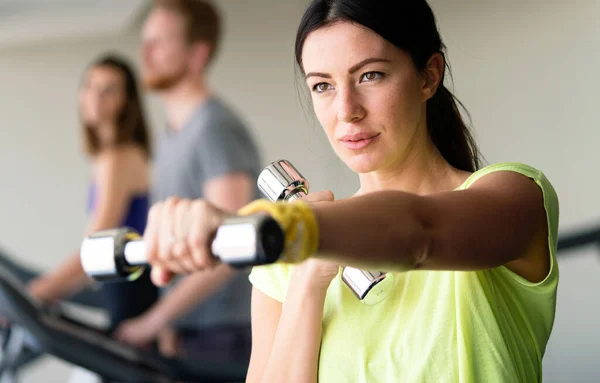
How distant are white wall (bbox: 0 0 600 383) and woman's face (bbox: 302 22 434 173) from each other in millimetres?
1722

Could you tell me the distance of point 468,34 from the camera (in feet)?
11.0

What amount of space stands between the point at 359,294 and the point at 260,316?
21cm

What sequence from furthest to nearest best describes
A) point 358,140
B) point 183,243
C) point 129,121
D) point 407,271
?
point 129,121, point 358,140, point 407,271, point 183,243

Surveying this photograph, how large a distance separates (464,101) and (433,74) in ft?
8.67

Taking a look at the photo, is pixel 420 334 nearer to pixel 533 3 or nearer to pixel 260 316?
pixel 260 316

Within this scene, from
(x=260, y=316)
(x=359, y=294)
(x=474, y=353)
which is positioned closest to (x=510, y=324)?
(x=474, y=353)

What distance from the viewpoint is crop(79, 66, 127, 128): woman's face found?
310 centimetres

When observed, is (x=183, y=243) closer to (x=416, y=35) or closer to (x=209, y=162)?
(x=416, y=35)

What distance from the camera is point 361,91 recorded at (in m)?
0.85

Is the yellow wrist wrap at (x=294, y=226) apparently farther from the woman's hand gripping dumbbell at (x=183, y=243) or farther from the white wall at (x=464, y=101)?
the white wall at (x=464, y=101)

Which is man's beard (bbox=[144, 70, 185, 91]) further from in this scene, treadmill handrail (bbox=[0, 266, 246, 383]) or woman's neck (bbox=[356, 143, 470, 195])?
woman's neck (bbox=[356, 143, 470, 195])

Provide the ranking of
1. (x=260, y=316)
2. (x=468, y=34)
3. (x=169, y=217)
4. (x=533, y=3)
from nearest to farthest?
(x=169, y=217)
(x=260, y=316)
(x=468, y=34)
(x=533, y=3)

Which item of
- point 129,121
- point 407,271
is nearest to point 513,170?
point 407,271

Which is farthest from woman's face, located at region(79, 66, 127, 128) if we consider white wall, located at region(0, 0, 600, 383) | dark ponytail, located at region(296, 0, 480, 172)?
dark ponytail, located at region(296, 0, 480, 172)
